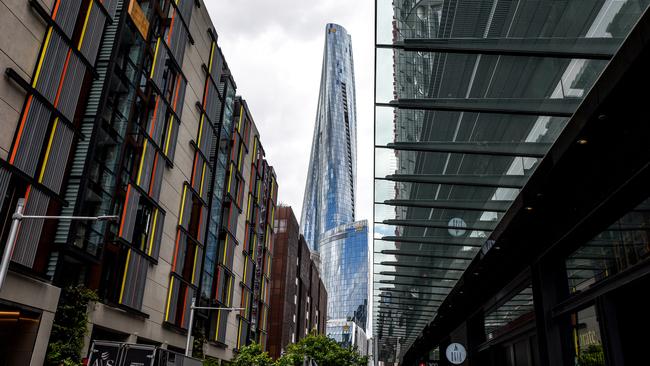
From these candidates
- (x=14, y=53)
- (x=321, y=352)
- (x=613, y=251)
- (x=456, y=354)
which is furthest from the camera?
(x=321, y=352)

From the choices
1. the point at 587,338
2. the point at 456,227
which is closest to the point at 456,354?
the point at 456,227

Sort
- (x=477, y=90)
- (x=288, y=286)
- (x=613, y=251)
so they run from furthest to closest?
1. (x=288, y=286)
2. (x=613, y=251)
3. (x=477, y=90)

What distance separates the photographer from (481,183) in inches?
580

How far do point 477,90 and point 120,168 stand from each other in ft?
→ 75.8

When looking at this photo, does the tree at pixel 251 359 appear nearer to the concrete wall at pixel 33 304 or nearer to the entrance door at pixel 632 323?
the concrete wall at pixel 33 304

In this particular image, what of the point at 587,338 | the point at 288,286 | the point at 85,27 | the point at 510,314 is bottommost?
the point at 587,338

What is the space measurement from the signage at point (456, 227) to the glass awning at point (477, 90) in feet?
0.46

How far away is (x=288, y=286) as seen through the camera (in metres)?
85.9

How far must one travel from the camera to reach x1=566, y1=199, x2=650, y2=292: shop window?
1084 centimetres

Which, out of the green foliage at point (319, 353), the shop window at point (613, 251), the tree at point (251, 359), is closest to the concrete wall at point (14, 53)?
the shop window at point (613, 251)

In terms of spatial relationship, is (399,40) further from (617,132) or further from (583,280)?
(583,280)

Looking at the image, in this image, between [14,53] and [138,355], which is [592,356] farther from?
[14,53]

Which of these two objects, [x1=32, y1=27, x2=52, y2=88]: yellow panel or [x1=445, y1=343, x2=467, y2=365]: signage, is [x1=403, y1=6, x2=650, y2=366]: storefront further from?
[x1=32, y1=27, x2=52, y2=88]: yellow panel

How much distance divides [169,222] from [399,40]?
28896mm
